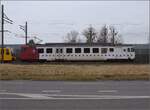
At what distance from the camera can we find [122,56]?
53.7m

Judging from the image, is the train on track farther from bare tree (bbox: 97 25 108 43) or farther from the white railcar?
bare tree (bbox: 97 25 108 43)

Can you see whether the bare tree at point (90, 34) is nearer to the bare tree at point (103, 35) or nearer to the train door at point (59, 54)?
the bare tree at point (103, 35)

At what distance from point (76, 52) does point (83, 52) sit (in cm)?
105

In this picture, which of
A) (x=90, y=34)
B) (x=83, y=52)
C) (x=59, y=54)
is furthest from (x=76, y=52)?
(x=90, y=34)

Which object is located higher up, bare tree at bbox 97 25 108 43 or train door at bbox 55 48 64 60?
bare tree at bbox 97 25 108 43

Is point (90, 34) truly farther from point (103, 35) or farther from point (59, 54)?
point (59, 54)

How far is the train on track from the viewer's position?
172 ft

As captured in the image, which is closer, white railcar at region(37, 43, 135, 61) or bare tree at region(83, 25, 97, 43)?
white railcar at region(37, 43, 135, 61)

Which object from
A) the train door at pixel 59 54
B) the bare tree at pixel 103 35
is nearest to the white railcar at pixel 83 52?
the train door at pixel 59 54

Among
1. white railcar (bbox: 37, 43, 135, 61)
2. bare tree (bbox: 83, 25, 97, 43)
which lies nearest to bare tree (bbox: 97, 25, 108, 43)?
bare tree (bbox: 83, 25, 97, 43)

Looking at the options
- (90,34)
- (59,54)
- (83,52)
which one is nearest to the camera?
(59,54)

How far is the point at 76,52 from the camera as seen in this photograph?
173ft

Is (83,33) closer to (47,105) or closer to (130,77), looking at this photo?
(130,77)

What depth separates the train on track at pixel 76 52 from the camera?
172ft
